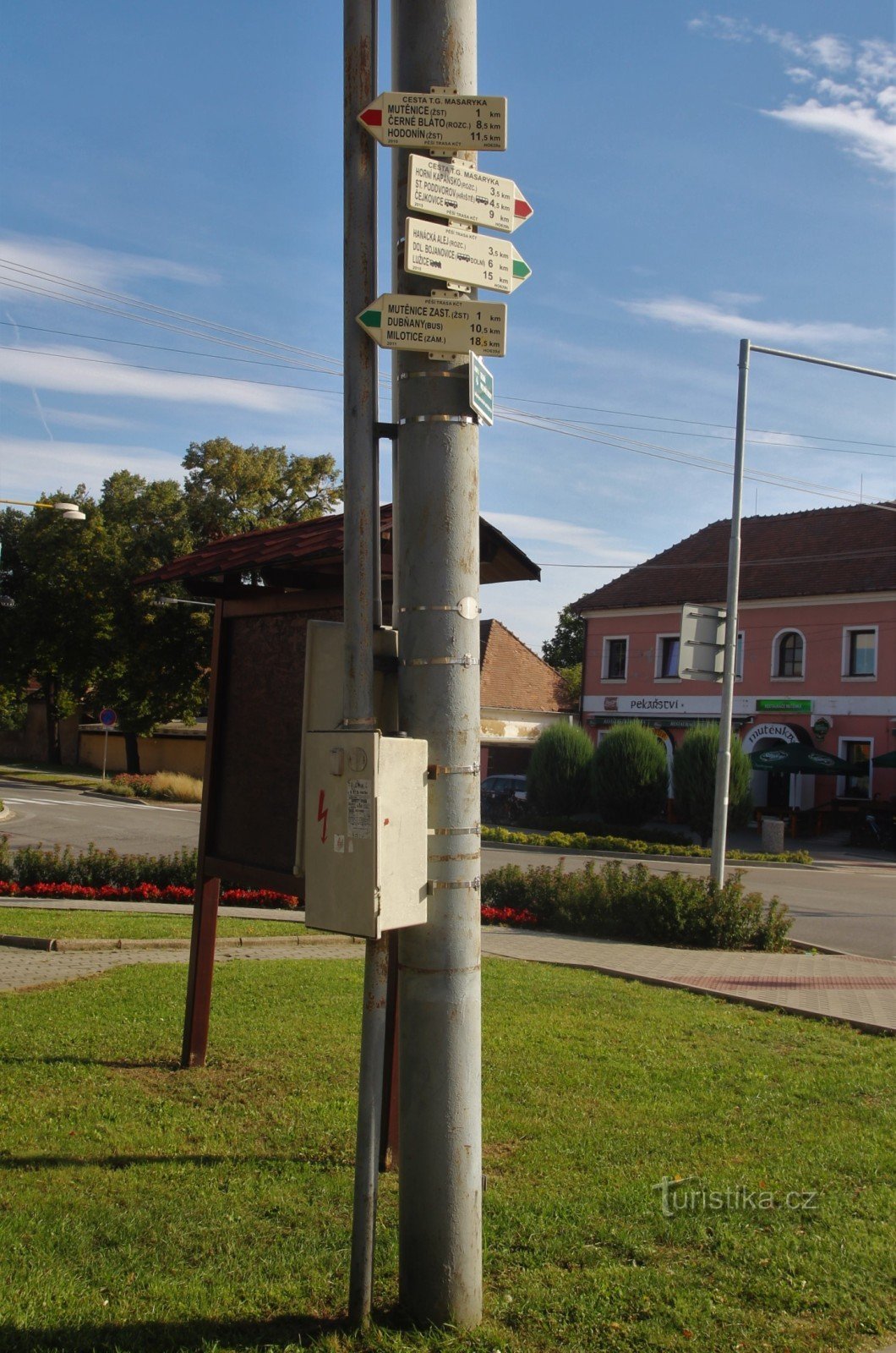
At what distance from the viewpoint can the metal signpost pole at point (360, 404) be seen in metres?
3.69

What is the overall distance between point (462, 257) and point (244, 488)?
48.5 metres

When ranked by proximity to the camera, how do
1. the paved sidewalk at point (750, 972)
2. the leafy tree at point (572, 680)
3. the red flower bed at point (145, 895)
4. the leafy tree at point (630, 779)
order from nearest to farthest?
the paved sidewalk at point (750, 972) < the red flower bed at point (145, 895) < the leafy tree at point (630, 779) < the leafy tree at point (572, 680)

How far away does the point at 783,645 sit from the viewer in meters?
38.6

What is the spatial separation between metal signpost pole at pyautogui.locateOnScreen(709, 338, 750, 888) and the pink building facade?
15.6 m

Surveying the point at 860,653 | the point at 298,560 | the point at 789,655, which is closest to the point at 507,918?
the point at 298,560

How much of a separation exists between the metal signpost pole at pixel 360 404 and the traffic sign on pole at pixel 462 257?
0.21 metres

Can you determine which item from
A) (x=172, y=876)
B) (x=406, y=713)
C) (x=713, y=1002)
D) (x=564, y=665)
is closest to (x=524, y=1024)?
(x=713, y=1002)

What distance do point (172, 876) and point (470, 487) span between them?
1350 cm

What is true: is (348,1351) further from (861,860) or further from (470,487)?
(861,860)

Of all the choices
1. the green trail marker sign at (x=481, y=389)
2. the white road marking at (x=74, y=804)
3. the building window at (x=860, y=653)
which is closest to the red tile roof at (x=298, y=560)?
the green trail marker sign at (x=481, y=389)

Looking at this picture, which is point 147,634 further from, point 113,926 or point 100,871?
point 113,926

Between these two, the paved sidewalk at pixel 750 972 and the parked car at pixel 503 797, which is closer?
the paved sidewalk at pixel 750 972

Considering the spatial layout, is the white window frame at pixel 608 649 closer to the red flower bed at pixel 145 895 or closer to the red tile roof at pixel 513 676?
the red tile roof at pixel 513 676

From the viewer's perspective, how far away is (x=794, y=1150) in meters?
5.23
